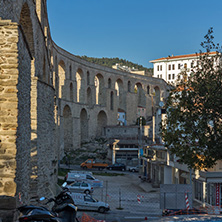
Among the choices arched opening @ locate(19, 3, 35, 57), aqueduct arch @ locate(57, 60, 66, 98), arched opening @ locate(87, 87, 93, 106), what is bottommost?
arched opening @ locate(19, 3, 35, 57)

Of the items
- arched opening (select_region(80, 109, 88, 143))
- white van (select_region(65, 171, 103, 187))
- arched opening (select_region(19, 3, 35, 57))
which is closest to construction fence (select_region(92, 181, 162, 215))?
white van (select_region(65, 171, 103, 187))

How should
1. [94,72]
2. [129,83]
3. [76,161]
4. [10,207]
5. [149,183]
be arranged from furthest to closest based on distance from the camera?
[129,83] < [94,72] < [76,161] < [149,183] < [10,207]

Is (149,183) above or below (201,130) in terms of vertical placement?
below

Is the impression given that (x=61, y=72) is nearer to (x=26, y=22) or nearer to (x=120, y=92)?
(x=120, y=92)

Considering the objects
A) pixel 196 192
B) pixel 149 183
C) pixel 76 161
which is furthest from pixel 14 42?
pixel 76 161

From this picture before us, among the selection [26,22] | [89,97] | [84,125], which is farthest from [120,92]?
[26,22]

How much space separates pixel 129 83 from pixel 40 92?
6549cm

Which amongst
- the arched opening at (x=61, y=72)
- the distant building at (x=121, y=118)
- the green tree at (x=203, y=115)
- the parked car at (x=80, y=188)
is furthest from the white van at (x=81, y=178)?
the distant building at (x=121, y=118)

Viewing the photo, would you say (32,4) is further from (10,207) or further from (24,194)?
(10,207)

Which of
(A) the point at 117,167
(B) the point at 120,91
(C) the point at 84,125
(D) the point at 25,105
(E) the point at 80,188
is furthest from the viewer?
(B) the point at 120,91

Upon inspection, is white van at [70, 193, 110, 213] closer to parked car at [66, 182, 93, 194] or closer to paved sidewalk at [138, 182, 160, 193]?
parked car at [66, 182, 93, 194]

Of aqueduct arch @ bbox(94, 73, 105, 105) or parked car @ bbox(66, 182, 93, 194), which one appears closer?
parked car @ bbox(66, 182, 93, 194)

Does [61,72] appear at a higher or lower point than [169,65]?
lower

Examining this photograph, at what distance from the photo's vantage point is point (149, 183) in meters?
36.0
